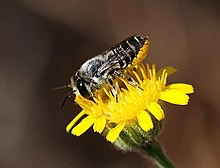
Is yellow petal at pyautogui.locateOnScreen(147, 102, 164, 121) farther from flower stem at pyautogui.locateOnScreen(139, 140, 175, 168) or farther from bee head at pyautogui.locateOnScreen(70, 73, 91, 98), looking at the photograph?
bee head at pyautogui.locateOnScreen(70, 73, 91, 98)

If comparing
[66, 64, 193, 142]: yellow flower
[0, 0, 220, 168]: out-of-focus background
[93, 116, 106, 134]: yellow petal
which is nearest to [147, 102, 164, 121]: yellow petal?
[66, 64, 193, 142]: yellow flower

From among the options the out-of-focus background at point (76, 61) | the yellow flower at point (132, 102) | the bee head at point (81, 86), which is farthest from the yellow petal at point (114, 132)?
the out-of-focus background at point (76, 61)

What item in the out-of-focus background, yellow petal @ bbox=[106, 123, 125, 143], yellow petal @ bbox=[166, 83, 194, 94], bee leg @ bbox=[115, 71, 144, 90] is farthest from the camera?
the out-of-focus background

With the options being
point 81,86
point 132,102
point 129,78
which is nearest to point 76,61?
point 81,86

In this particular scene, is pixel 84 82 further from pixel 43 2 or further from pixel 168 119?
pixel 43 2

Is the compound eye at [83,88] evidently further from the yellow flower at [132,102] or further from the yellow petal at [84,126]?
the yellow petal at [84,126]
